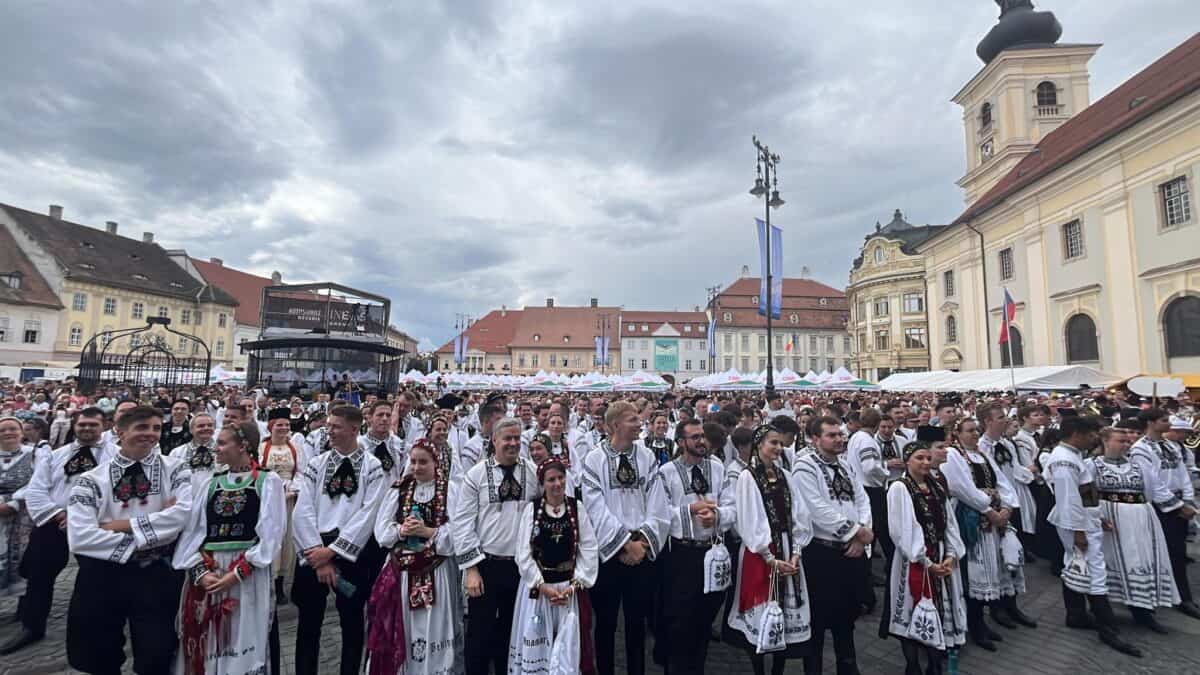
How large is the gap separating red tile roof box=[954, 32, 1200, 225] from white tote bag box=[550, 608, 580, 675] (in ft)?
94.0

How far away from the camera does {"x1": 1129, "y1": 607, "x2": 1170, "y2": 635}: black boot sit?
5434 millimetres

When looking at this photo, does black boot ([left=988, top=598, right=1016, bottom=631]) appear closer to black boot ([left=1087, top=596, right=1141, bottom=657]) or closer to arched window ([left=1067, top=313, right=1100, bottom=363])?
black boot ([left=1087, top=596, right=1141, bottom=657])

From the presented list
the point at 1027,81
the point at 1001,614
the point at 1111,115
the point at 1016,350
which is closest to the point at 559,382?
the point at 1001,614

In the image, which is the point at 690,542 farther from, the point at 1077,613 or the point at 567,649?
the point at 1077,613

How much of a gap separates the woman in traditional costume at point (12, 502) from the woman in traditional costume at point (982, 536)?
28.0 feet

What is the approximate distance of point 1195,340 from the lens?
21047 mm

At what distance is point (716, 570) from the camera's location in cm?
418

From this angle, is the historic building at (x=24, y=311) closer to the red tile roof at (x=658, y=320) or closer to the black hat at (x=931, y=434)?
the black hat at (x=931, y=434)

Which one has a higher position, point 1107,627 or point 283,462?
point 283,462

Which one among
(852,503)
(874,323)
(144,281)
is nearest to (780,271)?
(852,503)

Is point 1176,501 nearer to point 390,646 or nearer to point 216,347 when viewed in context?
point 390,646

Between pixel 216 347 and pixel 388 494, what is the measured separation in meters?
63.5

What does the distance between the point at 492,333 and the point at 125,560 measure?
7785cm

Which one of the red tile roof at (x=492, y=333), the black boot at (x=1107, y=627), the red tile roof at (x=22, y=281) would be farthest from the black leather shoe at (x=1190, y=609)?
the red tile roof at (x=492, y=333)
